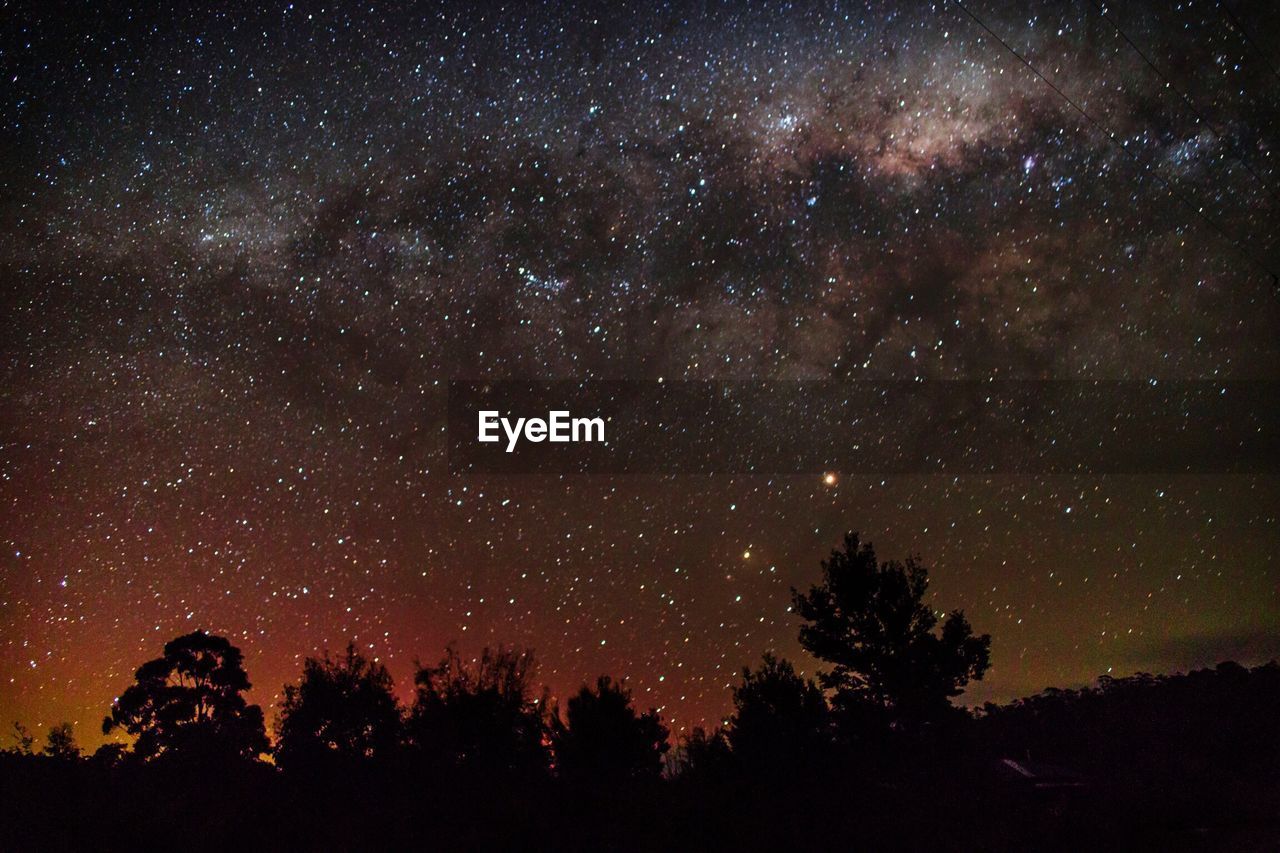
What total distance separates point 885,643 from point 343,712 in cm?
2095

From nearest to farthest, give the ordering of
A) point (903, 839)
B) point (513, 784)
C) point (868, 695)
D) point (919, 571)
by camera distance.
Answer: point (903, 839) < point (513, 784) < point (868, 695) < point (919, 571)

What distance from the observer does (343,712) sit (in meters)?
33.3

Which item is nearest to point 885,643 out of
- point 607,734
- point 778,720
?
point 778,720

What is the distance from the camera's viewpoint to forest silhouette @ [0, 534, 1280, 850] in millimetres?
19156

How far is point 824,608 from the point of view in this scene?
29516 mm

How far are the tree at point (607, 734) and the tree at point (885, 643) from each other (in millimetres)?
7890

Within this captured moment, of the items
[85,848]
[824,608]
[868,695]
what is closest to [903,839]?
[868,695]

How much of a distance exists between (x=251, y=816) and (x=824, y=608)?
1861cm

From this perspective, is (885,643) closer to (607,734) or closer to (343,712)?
(607,734)

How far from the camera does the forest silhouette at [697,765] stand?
62.8ft

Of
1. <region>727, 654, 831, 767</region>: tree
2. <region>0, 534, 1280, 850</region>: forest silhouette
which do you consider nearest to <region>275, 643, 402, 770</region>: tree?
<region>0, 534, 1280, 850</region>: forest silhouette

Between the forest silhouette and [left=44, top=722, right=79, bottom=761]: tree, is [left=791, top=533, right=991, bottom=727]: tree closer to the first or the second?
the forest silhouette

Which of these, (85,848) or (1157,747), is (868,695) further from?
(85,848)

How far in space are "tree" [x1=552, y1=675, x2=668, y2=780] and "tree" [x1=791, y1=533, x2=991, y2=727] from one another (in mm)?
7890
